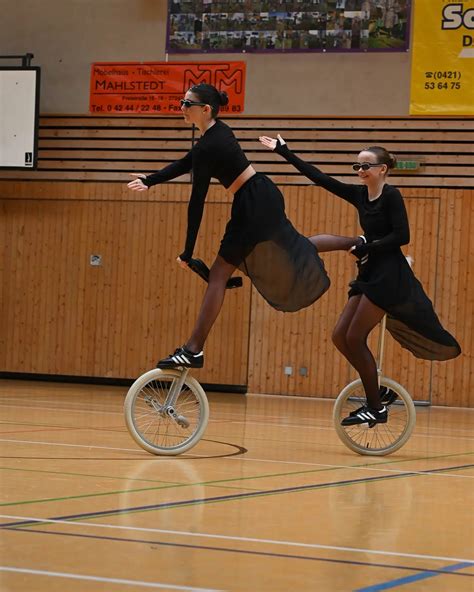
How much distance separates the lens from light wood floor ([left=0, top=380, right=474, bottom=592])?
9.16 feet

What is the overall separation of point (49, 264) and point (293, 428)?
26.0ft

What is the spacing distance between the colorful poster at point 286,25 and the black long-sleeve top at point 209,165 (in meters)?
8.77

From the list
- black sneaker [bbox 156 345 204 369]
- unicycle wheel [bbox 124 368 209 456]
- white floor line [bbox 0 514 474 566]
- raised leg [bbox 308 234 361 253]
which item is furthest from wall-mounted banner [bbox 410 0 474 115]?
white floor line [bbox 0 514 474 566]

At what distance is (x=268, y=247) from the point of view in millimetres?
5984

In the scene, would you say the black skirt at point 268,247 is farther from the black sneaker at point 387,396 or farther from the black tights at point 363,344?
the black sneaker at point 387,396

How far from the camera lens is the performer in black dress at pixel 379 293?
6.38 meters

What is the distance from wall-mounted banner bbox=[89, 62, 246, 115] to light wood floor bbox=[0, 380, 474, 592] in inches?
327

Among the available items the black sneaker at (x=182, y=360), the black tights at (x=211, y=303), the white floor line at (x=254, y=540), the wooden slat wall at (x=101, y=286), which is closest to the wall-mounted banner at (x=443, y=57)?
the wooden slat wall at (x=101, y=286)

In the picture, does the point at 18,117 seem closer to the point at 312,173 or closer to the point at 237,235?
the point at 312,173

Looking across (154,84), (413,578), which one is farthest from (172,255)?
Answer: (413,578)

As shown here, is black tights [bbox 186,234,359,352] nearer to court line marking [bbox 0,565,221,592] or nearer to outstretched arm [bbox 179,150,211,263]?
outstretched arm [bbox 179,150,211,263]

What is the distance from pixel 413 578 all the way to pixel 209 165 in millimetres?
3461

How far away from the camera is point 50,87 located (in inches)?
623

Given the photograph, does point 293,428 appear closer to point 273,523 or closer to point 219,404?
point 219,404
